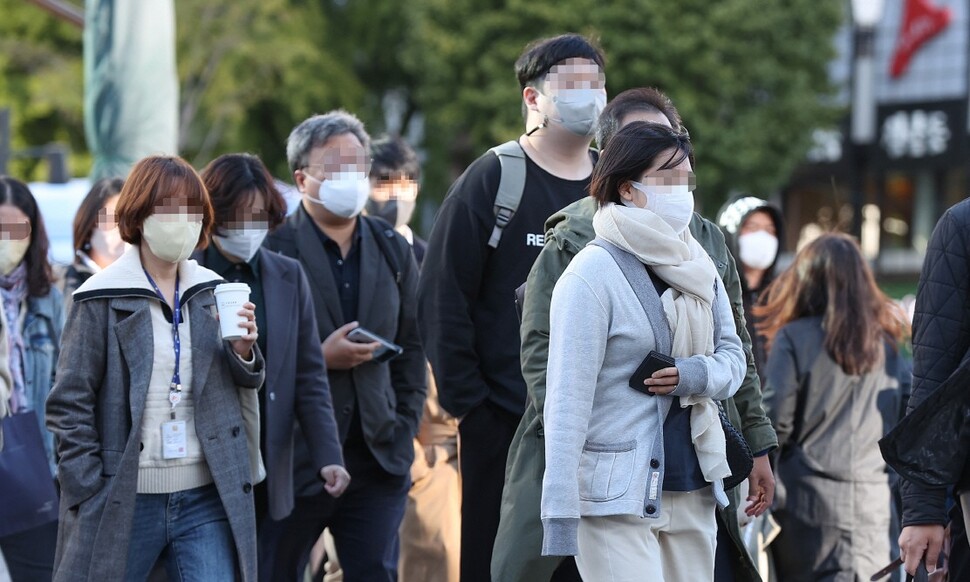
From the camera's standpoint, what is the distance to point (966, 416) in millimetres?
3793

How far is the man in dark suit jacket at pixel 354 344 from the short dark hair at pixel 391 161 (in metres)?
1.51

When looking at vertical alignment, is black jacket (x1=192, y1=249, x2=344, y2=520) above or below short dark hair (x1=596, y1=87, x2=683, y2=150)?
below

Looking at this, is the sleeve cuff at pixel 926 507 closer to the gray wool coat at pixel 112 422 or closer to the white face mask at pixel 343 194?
the gray wool coat at pixel 112 422

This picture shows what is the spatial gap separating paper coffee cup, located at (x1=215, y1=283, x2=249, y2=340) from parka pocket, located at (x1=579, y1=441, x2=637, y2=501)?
1.33 metres

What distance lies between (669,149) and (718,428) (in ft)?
2.65

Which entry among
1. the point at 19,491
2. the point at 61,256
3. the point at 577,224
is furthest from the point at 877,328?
the point at 61,256

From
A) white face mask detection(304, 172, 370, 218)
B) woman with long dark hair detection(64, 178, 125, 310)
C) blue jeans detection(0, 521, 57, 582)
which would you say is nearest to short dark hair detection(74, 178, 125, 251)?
woman with long dark hair detection(64, 178, 125, 310)

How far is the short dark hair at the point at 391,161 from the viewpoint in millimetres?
7602

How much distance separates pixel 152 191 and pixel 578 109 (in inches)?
62.2

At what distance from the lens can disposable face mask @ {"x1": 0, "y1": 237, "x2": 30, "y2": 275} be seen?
19.1ft

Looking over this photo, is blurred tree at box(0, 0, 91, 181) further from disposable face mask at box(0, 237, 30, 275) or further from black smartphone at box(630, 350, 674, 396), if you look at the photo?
black smartphone at box(630, 350, 674, 396)

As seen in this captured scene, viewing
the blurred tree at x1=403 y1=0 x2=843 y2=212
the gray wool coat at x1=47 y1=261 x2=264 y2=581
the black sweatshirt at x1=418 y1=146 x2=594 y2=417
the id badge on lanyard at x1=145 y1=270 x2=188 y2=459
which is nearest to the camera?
the gray wool coat at x1=47 y1=261 x2=264 y2=581

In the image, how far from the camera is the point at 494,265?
5.11 metres

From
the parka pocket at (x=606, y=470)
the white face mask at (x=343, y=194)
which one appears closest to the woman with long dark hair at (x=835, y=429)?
the white face mask at (x=343, y=194)
